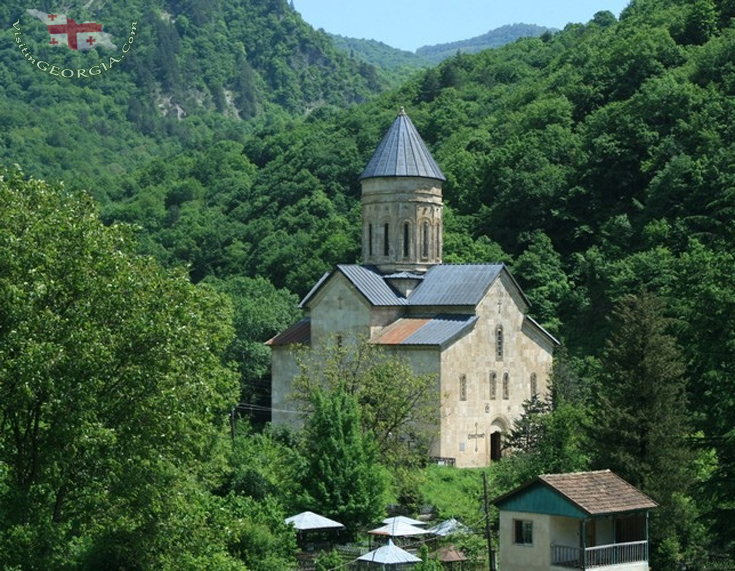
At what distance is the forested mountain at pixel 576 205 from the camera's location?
33.3 metres

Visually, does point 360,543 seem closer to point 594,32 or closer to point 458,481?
point 458,481

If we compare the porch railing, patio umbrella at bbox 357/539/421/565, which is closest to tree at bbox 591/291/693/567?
the porch railing

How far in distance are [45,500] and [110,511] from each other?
1280 mm

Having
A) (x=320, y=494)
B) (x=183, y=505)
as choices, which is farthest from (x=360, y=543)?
(x=183, y=505)

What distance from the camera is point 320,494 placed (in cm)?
3731

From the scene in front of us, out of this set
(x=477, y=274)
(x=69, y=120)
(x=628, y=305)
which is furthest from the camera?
(x=69, y=120)

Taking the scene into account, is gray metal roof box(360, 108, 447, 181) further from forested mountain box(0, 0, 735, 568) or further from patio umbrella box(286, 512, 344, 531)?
patio umbrella box(286, 512, 344, 531)

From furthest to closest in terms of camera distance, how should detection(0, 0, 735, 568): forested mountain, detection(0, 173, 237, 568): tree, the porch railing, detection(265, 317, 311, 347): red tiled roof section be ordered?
detection(265, 317, 311, 347): red tiled roof section < detection(0, 0, 735, 568): forested mountain < the porch railing < detection(0, 173, 237, 568): tree

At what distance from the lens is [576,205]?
6844 cm

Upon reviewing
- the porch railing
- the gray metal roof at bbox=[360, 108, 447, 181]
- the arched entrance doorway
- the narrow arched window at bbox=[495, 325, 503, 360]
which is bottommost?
the porch railing

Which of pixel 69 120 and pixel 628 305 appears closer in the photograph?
pixel 628 305

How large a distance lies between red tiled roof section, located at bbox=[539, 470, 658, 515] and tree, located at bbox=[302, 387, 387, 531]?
8.21 metres

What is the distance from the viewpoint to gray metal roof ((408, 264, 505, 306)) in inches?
1850

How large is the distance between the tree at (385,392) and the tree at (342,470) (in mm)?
2502
